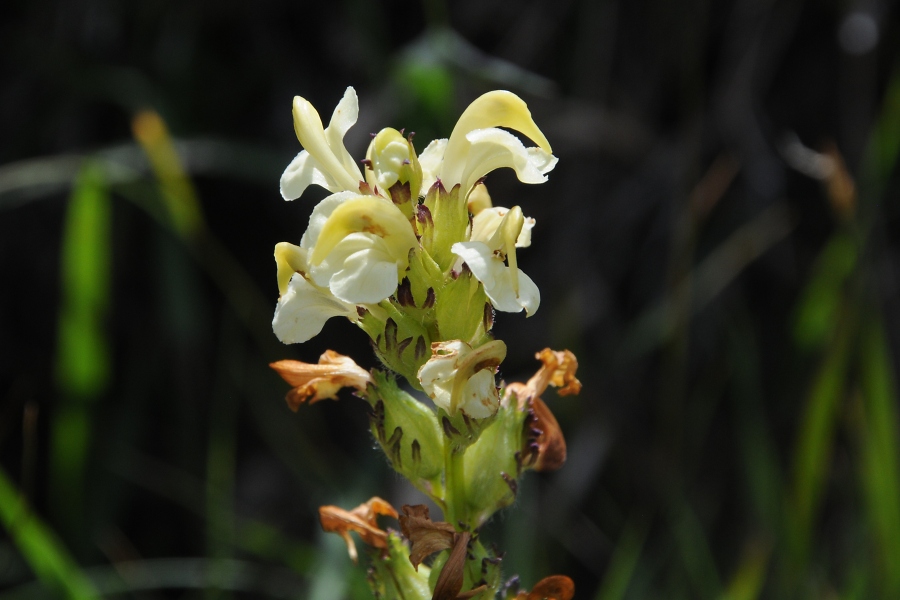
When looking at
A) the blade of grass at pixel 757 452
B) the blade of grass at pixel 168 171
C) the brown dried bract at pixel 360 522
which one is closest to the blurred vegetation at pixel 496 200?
the blade of grass at pixel 168 171

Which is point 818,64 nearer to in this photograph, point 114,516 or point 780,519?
point 780,519

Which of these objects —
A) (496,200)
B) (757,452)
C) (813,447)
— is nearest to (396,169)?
(813,447)

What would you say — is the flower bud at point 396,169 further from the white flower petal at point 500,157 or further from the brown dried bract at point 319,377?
the brown dried bract at point 319,377

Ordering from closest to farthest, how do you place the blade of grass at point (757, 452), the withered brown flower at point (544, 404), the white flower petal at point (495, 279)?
Result: the white flower petal at point (495, 279) < the withered brown flower at point (544, 404) < the blade of grass at point (757, 452)

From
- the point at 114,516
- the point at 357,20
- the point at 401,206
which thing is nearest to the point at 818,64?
the point at 357,20

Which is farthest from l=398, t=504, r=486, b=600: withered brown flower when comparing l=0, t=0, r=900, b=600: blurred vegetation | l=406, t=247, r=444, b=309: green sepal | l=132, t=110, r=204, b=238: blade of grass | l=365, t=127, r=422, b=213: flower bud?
l=132, t=110, r=204, b=238: blade of grass

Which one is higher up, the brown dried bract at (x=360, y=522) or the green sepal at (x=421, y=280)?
the green sepal at (x=421, y=280)

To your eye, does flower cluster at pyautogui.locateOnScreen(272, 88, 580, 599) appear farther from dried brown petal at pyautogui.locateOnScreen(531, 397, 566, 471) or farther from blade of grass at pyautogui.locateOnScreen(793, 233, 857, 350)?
blade of grass at pyautogui.locateOnScreen(793, 233, 857, 350)

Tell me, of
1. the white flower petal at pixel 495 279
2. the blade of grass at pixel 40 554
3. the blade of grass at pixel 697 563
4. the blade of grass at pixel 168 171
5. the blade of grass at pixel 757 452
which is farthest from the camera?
the blade of grass at pixel 168 171
